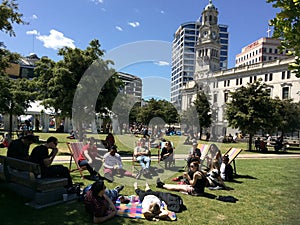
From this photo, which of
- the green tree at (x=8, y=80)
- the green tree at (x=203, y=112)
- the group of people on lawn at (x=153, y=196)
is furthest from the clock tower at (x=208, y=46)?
the group of people on lawn at (x=153, y=196)

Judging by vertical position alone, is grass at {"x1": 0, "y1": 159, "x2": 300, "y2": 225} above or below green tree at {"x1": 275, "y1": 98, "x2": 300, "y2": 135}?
below

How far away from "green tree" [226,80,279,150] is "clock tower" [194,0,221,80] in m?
52.3

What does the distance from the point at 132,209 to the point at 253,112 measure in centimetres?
1930

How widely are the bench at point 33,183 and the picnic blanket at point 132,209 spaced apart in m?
1.33

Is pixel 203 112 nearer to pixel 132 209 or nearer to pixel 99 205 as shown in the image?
pixel 132 209

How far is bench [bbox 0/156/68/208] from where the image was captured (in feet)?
16.6

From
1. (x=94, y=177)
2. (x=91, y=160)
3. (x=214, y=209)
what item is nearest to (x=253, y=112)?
(x=91, y=160)

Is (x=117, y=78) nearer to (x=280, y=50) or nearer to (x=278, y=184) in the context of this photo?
(x=278, y=184)

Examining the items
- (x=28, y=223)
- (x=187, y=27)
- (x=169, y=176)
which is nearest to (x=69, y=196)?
(x=28, y=223)

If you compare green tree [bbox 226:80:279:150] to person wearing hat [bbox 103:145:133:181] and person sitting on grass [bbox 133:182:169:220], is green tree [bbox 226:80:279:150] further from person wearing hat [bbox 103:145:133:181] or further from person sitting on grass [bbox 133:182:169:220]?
person sitting on grass [bbox 133:182:169:220]

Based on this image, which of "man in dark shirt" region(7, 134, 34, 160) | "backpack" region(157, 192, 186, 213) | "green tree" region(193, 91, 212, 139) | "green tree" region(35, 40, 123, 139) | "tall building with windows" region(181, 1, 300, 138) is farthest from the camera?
"tall building with windows" region(181, 1, 300, 138)

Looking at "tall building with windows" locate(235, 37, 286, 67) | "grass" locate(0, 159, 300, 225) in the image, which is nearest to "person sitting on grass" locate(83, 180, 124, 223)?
"grass" locate(0, 159, 300, 225)

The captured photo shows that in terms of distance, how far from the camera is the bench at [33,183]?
16.6 feet

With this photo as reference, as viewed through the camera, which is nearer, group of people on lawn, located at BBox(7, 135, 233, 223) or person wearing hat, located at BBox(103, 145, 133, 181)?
group of people on lawn, located at BBox(7, 135, 233, 223)
